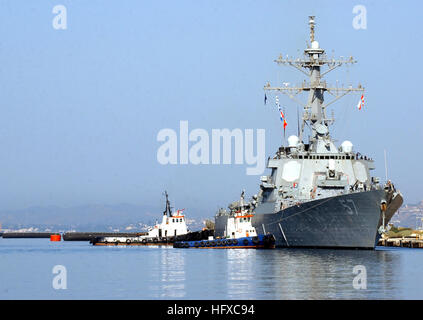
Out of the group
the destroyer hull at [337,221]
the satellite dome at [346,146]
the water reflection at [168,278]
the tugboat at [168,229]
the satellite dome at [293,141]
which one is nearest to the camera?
the water reflection at [168,278]

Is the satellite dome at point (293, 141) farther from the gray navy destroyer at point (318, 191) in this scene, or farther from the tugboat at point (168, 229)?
the tugboat at point (168, 229)

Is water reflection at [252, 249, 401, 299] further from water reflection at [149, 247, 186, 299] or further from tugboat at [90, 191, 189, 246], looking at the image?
tugboat at [90, 191, 189, 246]

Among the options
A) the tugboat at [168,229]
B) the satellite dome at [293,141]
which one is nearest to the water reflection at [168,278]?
the satellite dome at [293,141]

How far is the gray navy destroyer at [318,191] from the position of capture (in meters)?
52.8

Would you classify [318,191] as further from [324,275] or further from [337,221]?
[324,275]

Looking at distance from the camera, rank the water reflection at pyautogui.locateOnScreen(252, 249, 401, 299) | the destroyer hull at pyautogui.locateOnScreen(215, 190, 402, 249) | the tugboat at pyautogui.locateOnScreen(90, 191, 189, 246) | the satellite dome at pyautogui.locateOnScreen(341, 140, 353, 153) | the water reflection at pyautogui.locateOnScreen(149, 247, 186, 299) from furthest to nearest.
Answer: the tugboat at pyautogui.locateOnScreen(90, 191, 189, 246)
the satellite dome at pyautogui.locateOnScreen(341, 140, 353, 153)
the destroyer hull at pyautogui.locateOnScreen(215, 190, 402, 249)
the water reflection at pyautogui.locateOnScreen(149, 247, 186, 299)
the water reflection at pyautogui.locateOnScreen(252, 249, 401, 299)

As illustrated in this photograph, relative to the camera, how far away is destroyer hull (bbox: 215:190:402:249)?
2053 inches

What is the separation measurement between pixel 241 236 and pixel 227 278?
95.4ft

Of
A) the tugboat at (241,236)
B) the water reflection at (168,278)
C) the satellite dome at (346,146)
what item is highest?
the satellite dome at (346,146)

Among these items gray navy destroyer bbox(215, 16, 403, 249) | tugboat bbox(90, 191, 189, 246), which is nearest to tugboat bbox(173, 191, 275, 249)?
gray navy destroyer bbox(215, 16, 403, 249)

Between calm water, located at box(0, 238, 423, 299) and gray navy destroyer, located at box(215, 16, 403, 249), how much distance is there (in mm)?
2235

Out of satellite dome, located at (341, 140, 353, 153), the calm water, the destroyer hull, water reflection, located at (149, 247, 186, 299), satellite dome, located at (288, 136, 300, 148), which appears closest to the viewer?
the calm water

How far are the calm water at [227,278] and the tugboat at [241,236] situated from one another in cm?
885
